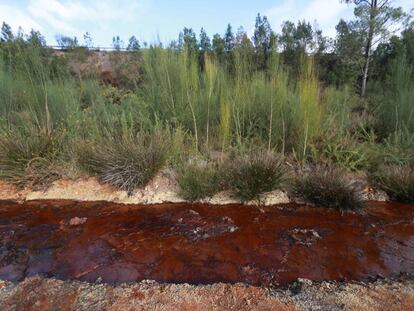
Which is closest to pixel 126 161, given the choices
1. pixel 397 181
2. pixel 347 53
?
pixel 397 181

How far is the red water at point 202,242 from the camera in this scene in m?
2.62

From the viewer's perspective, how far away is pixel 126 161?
4.28m

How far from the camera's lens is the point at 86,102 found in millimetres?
7180

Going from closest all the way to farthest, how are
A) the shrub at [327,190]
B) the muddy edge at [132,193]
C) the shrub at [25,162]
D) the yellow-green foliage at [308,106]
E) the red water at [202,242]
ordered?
the red water at [202,242]
the shrub at [327,190]
the muddy edge at [132,193]
the shrub at [25,162]
the yellow-green foliage at [308,106]

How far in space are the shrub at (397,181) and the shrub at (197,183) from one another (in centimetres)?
246

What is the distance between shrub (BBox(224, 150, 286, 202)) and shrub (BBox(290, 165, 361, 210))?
289 millimetres

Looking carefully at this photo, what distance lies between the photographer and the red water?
8.59ft

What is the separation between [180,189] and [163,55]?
2.58 m

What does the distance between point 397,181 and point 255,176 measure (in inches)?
80.5

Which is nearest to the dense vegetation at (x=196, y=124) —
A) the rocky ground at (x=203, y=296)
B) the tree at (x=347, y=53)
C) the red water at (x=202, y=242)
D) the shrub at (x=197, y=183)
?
the shrub at (x=197, y=183)

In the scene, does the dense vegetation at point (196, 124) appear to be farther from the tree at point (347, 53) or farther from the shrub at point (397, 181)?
the tree at point (347, 53)

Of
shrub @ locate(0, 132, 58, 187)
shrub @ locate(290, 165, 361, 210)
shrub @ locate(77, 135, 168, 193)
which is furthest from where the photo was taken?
shrub @ locate(0, 132, 58, 187)

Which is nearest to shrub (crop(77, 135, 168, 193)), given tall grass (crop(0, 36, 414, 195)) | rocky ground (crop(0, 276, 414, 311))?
tall grass (crop(0, 36, 414, 195))

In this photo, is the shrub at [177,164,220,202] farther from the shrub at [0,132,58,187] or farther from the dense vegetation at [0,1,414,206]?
the shrub at [0,132,58,187]
